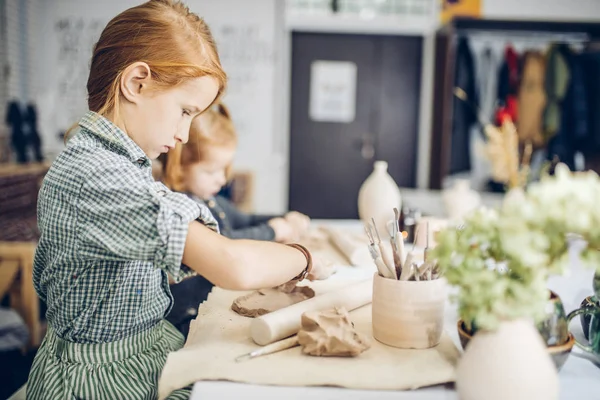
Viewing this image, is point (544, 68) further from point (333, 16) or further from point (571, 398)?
point (571, 398)

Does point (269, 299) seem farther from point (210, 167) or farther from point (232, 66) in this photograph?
point (232, 66)

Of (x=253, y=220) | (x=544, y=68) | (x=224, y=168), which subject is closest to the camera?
(x=224, y=168)

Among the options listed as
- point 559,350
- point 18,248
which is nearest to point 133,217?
point 559,350

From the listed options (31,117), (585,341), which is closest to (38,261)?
(585,341)

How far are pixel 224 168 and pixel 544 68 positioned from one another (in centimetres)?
361

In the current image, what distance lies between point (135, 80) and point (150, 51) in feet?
0.19

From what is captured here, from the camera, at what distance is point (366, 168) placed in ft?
17.2

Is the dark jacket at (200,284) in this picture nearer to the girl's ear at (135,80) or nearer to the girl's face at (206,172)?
the girl's face at (206,172)

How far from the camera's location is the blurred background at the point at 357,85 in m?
4.41

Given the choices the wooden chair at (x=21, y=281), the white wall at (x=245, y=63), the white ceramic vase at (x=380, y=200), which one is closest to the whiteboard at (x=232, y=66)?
the white wall at (x=245, y=63)

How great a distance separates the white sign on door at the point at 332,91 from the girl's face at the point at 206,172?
3.44 m

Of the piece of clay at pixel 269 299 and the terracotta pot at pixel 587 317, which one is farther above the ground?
the terracotta pot at pixel 587 317

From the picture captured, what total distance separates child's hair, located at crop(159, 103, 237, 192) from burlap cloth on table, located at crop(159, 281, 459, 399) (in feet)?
2.94

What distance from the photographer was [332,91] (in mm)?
5184
